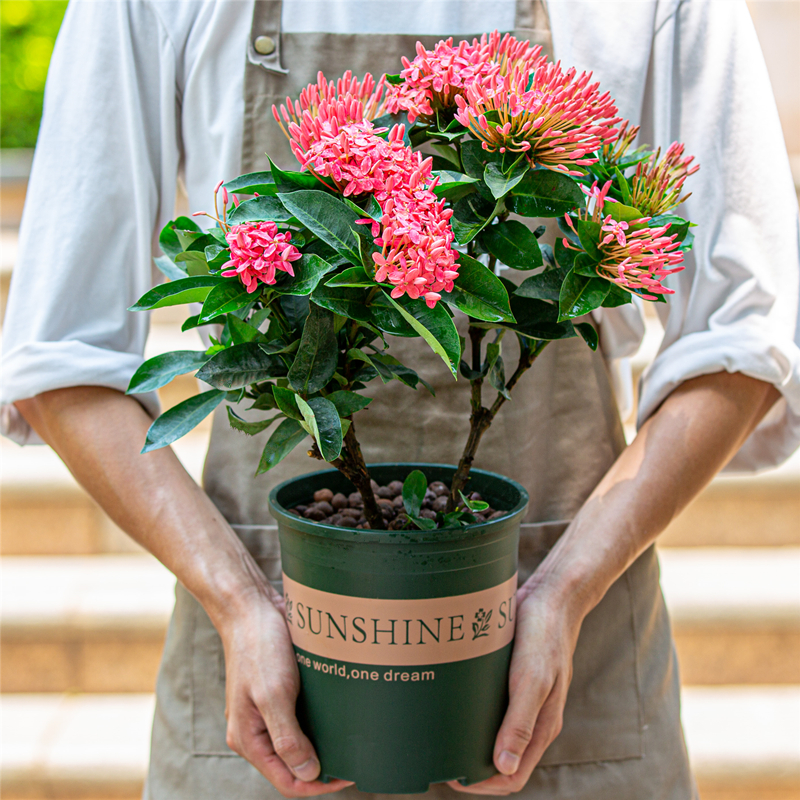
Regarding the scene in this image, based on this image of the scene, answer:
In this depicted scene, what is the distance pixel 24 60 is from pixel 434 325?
2218 millimetres

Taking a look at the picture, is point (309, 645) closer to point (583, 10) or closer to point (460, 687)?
point (460, 687)

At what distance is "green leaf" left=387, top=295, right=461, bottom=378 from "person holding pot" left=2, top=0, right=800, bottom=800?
33 centimetres

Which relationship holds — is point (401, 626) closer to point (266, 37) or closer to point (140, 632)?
point (266, 37)

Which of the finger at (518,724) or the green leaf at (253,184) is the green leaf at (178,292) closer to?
the green leaf at (253,184)

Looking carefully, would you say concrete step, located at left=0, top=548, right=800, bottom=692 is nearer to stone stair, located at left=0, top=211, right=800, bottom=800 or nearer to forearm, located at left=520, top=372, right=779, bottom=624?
stone stair, located at left=0, top=211, right=800, bottom=800

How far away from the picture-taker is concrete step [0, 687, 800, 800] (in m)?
1.57

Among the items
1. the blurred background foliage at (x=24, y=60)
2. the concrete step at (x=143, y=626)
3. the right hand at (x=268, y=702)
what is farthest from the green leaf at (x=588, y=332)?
the blurred background foliage at (x=24, y=60)

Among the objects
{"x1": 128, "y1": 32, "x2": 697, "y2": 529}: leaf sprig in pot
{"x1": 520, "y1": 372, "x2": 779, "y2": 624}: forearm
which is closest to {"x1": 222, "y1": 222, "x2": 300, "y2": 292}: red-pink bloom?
{"x1": 128, "y1": 32, "x2": 697, "y2": 529}: leaf sprig in pot

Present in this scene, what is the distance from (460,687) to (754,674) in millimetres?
1401

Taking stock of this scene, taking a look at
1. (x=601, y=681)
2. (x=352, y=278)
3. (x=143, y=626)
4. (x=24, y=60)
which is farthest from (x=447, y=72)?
(x=24, y=60)

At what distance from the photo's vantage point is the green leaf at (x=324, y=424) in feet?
1.56

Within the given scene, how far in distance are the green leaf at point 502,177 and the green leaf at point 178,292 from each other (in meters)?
0.18

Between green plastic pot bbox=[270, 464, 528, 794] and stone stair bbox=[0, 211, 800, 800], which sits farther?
stone stair bbox=[0, 211, 800, 800]

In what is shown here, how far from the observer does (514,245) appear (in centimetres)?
51
